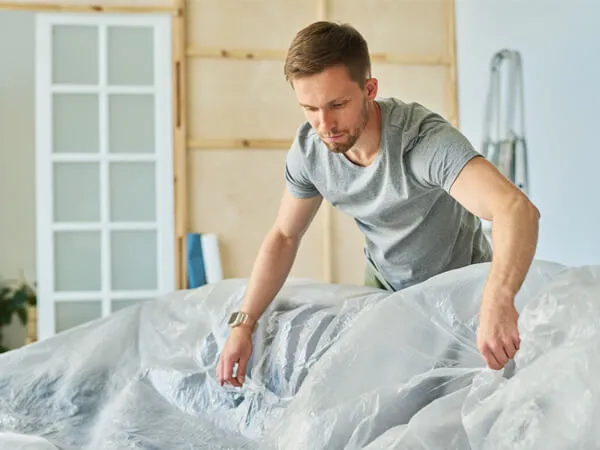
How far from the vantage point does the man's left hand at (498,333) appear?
0.84m

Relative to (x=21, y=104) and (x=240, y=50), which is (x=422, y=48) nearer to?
(x=240, y=50)

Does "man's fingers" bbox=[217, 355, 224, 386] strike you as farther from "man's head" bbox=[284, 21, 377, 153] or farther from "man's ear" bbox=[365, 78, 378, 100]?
"man's ear" bbox=[365, 78, 378, 100]

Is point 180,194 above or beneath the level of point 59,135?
beneath

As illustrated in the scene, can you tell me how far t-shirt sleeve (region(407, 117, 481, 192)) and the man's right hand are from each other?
16.7 inches

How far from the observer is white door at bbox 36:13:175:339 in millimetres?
3324

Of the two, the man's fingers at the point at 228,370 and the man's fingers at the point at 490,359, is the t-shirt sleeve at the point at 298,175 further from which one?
the man's fingers at the point at 490,359

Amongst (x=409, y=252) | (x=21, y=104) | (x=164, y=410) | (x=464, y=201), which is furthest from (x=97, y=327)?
(x=21, y=104)

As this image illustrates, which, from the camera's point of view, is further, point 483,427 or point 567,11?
point 567,11

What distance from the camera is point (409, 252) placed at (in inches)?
57.4

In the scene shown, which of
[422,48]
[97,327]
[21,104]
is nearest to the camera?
[97,327]

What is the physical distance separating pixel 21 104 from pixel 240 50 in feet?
4.32

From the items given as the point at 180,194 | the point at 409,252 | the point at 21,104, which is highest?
the point at 21,104

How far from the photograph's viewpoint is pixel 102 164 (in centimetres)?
336

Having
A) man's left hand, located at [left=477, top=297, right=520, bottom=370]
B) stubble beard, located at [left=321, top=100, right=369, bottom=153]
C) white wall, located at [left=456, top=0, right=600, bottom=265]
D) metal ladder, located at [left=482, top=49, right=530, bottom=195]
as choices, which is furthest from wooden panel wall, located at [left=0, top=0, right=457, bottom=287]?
man's left hand, located at [left=477, top=297, right=520, bottom=370]
